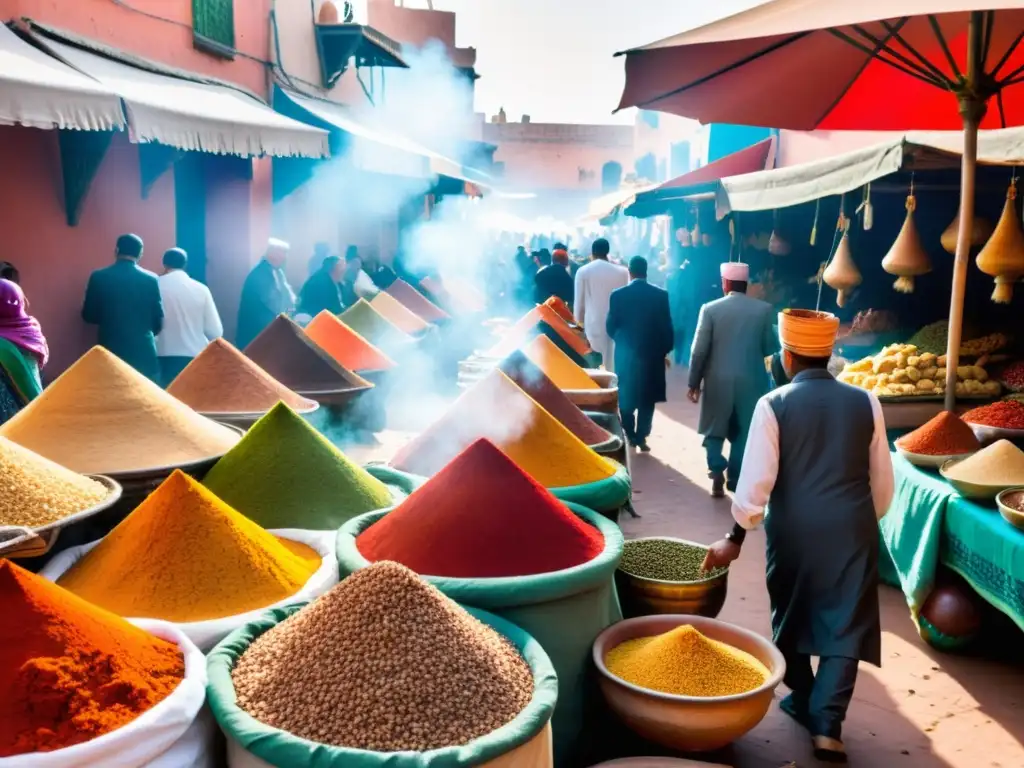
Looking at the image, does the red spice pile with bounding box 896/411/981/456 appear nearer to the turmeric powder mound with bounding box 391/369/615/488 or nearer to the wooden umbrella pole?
the wooden umbrella pole

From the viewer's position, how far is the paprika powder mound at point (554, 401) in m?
3.66

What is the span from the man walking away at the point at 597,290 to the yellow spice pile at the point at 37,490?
6.33 meters

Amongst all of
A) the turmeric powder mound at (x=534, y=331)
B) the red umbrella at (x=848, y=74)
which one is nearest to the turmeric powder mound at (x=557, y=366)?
the turmeric powder mound at (x=534, y=331)

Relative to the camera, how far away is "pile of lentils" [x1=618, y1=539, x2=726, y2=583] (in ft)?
9.87

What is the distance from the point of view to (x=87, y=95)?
4.97 metres

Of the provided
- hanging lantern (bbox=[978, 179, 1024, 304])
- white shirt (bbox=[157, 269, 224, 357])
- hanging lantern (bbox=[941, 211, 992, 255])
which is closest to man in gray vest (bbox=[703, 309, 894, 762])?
hanging lantern (bbox=[978, 179, 1024, 304])

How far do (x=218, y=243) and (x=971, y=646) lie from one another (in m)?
8.56

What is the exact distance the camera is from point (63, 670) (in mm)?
1622

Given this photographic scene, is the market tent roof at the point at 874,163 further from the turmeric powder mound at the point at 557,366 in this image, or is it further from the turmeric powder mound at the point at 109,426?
the turmeric powder mound at the point at 109,426

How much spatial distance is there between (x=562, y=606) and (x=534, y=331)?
414 centimetres

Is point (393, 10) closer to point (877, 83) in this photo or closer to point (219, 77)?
point (219, 77)

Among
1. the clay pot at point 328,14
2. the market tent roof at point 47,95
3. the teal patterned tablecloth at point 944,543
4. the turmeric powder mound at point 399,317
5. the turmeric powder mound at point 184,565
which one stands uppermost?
the clay pot at point 328,14

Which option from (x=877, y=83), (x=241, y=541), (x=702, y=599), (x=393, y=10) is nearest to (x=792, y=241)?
(x=877, y=83)

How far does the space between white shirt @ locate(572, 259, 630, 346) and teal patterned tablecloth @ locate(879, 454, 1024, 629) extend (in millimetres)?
4395
